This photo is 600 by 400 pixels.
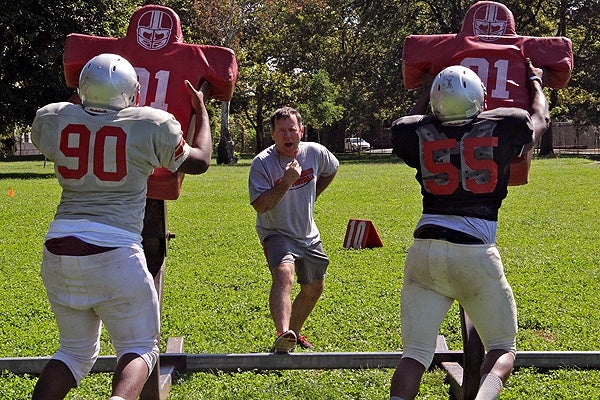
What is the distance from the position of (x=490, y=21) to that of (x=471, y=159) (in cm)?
171

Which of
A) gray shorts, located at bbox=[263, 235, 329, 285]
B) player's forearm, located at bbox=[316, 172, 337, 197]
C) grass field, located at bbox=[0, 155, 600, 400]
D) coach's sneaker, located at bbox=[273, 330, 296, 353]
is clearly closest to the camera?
grass field, located at bbox=[0, 155, 600, 400]

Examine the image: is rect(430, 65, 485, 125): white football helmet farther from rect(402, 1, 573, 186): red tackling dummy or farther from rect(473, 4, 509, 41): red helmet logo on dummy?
rect(473, 4, 509, 41): red helmet logo on dummy

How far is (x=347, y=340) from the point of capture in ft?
22.5


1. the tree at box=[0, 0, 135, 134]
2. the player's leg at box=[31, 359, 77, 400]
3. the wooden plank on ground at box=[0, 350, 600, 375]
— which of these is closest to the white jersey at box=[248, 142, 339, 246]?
the wooden plank on ground at box=[0, 350, 600, 375]

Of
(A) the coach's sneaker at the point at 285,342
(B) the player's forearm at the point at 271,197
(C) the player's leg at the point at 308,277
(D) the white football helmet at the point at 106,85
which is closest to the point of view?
(D) the white football helmet at the point at 106,85

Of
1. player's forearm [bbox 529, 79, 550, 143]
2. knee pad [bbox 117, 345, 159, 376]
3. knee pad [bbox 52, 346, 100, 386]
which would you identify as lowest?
knee pad [bbox 52, 346, 100, 386]

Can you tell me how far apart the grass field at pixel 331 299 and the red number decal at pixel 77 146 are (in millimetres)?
2007

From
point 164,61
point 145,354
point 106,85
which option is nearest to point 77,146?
point 106,85

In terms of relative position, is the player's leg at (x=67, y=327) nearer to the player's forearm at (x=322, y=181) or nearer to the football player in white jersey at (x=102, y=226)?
the football player in white jersey at (x=102, y=226)

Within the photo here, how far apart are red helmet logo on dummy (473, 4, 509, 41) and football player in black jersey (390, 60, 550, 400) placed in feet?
4.42

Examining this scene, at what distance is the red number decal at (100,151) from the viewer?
3.90m

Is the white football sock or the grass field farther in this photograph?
the grass field

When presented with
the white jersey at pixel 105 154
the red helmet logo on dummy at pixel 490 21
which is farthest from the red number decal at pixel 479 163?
the red helmet logo on dummy at pixel 490 21

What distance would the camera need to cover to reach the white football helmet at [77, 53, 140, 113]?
397 cm
